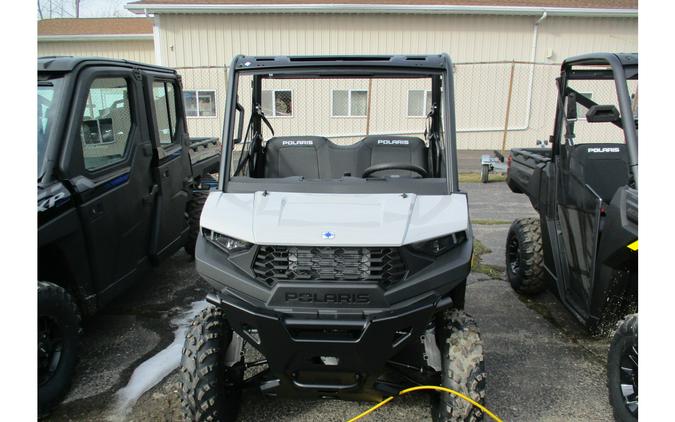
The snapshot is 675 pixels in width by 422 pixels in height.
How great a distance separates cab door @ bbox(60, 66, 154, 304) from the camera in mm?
3473

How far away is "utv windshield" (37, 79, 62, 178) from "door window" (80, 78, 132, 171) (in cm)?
21

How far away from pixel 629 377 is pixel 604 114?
5.03 ft

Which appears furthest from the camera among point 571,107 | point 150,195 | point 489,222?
point 489,222

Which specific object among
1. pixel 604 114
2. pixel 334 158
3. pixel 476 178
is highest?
pixel 604 114

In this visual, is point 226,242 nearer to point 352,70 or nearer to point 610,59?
point 352,70

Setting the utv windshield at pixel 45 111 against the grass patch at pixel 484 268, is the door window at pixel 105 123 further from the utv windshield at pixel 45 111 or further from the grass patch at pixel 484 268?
the grass patch at pixel 484 268

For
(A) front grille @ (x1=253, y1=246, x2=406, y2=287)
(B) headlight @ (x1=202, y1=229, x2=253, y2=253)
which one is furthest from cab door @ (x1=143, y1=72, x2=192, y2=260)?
(A) front grille @ (x1=253, y1=246, x2=406, y2=287)

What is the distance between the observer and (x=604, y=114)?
9.85ft

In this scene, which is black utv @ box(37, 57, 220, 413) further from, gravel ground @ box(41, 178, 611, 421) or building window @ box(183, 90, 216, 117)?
building window @ box(183, 90, 216, 117)

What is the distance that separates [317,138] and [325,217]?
4.26 ft

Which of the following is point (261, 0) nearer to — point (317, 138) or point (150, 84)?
point (150, 84)

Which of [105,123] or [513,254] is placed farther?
[513,254]

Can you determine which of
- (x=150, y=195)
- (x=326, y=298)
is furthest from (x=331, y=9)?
(x=326, y=298)

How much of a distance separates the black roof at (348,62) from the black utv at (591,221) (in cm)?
103
